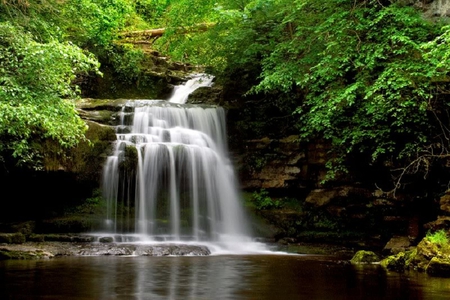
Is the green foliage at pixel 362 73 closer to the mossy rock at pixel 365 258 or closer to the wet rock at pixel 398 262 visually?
the mossy rock at pixel 365 258

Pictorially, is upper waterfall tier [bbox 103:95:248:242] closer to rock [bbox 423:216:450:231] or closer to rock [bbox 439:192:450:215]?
rock [bbox 423:216:450:231]

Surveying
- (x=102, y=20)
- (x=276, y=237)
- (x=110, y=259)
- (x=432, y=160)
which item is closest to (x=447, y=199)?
(x=432, y=160)

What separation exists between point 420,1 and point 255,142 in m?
6.91

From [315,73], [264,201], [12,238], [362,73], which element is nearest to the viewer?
[12,238]

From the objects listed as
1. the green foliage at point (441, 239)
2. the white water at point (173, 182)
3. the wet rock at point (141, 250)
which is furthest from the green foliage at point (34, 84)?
the green foliage at point (441, 239)

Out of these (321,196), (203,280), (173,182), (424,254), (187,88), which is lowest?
(203,280)

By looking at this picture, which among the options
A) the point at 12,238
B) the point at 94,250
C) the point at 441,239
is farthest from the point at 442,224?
the point at 12,238

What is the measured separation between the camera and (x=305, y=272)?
883 centimetres

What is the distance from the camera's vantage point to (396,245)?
39.8 feet

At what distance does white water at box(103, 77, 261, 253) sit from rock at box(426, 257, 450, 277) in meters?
5.73

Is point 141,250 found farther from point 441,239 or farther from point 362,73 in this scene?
point 362,73

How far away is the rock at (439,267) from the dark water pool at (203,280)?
12.4 inches

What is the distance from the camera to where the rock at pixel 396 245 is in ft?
38.7

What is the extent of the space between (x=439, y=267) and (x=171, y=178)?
8.27 meters
